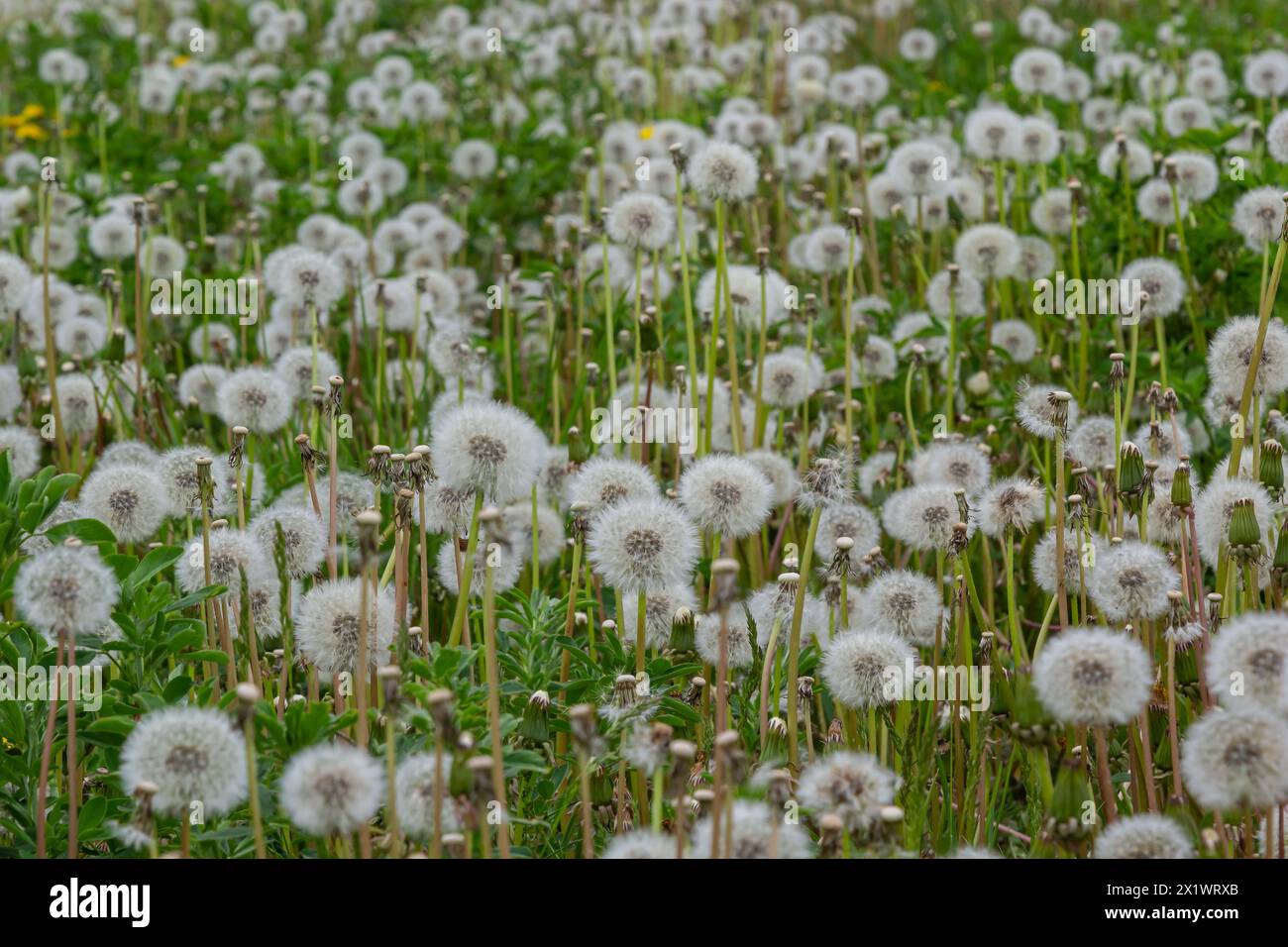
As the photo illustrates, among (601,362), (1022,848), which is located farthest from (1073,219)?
(1022,848)

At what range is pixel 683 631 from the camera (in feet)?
9.67

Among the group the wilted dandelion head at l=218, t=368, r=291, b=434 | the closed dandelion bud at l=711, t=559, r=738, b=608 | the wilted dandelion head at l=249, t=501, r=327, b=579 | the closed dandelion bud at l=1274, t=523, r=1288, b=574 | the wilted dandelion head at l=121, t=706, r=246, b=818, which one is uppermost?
the wilted dandelion head at l=218, t=368, r=291, b=434

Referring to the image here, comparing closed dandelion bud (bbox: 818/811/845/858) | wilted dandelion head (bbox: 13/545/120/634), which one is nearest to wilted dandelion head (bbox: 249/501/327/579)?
wilted dandelion head (bbox: 13/545/120/634)

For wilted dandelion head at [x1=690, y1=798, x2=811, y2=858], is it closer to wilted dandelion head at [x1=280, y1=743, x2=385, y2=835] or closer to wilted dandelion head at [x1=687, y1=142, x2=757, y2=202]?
wilted dandelion head at [x1=280, y1=743, x2=385, y2=835]

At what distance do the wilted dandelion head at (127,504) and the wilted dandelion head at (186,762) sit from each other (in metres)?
1.14

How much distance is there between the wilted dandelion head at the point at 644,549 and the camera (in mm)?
2816

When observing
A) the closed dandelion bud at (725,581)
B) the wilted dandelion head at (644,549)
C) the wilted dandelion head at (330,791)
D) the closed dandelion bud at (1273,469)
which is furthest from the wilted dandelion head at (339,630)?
the closed dandelion bud at (1273,469)

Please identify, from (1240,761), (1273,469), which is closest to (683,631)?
(1240,761)

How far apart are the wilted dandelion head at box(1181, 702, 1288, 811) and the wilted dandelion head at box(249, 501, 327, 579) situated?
71.6 inches

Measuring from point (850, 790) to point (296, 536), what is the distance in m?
1.44

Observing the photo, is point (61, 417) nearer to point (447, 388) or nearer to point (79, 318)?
point (79, 318)

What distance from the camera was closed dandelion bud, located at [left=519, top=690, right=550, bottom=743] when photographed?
103 inches

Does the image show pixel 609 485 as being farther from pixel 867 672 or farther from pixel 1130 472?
pixel 1130 472

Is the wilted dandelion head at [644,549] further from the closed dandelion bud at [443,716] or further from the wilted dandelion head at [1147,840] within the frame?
the wilted dandelion head at [1147,840]
